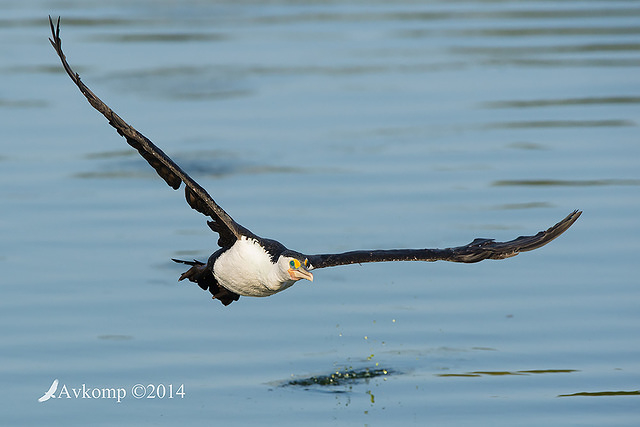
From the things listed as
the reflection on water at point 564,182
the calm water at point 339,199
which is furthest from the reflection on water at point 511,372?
the reflection on water at point 564,182

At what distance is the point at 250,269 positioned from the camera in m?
9.10

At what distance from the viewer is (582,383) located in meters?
10.4

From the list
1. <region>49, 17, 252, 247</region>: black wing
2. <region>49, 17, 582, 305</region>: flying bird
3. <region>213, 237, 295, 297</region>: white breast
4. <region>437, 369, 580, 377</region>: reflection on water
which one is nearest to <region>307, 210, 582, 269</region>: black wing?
<region>49, 17, 582, 305</region>: flying bird

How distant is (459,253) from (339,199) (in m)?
5.80

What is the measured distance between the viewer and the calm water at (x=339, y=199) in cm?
1048

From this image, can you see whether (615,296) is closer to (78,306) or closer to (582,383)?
(582,383)

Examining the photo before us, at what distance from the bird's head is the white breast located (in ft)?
0.25

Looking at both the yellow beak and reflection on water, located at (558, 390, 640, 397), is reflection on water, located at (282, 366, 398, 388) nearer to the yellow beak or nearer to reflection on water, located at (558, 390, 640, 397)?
reflection on water, located at (558, 390, 640, 397)

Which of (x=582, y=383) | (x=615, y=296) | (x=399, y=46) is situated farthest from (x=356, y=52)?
(x=582, y=383)

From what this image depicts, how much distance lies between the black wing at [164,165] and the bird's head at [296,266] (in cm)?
48

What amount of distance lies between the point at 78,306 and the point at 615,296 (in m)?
5.12

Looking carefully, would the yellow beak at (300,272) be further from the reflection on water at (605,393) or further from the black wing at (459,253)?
the reflection on water at (605,393)

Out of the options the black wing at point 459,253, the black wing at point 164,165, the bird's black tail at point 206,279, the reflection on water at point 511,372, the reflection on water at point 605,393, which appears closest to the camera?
the black wing at point 164,165

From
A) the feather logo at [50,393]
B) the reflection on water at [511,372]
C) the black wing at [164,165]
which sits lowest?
the reflection on water at [511,372]
